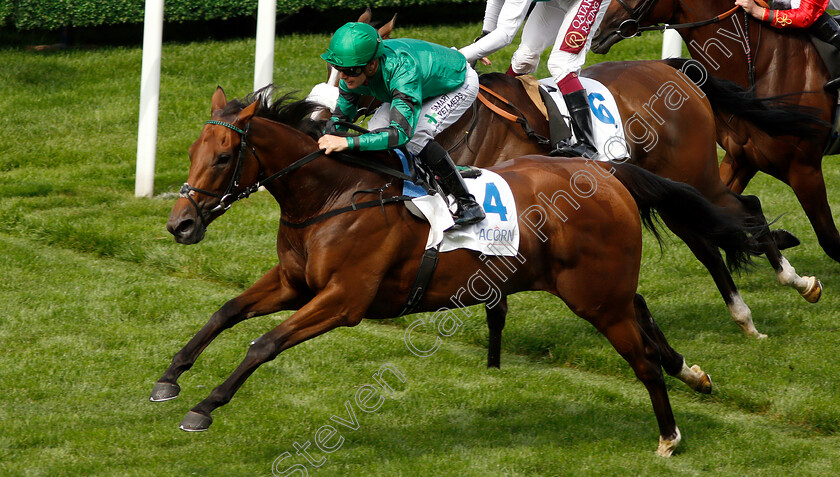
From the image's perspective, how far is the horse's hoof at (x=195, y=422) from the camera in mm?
4414

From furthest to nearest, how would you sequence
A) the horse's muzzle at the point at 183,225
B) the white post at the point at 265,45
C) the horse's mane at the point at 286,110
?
the white post at the point at 265,45, the horse's mane at the point at 286,110, the horse's muzzle at the point at 183,225

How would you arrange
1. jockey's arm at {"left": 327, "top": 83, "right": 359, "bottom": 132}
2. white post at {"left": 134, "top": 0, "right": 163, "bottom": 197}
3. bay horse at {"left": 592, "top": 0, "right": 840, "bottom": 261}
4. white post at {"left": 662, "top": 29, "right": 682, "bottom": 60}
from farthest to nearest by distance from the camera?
white post at {"left": 134, "top": 0, "right": 163, "bottom": 197}, white post at {"left": 662, "top": 29, "right": 682, "bottom": 60}, bay horse at {"left": 592, "top": 0, "right": 840, "bottom": 261}, jockey's arm at {"left": 327, "top": 83, "right": 359, "bottom": 132}

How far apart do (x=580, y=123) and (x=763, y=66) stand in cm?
176

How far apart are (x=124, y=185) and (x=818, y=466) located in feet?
24.3

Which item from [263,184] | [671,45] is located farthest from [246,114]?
[671,45]

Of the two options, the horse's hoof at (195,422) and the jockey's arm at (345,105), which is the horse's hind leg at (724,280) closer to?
the jockey's arm at (345,105)

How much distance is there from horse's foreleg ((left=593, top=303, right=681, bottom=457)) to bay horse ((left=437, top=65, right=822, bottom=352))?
3.89 ft

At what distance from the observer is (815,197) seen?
698cm

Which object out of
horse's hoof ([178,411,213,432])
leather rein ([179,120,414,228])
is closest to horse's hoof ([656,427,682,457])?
leather rein ([179,120,414,228])

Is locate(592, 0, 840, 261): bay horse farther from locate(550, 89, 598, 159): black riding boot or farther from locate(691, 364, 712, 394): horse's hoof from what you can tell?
locate(691, 364, 712, 394): horse's hoof

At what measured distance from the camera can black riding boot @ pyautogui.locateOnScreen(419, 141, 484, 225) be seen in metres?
4.78

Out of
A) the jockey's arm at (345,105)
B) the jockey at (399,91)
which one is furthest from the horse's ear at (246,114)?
the jockey's arm at (345,105)

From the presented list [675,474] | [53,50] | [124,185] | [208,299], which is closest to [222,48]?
[53,50]

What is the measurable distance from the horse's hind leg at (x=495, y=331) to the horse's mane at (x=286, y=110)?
1.98 m
